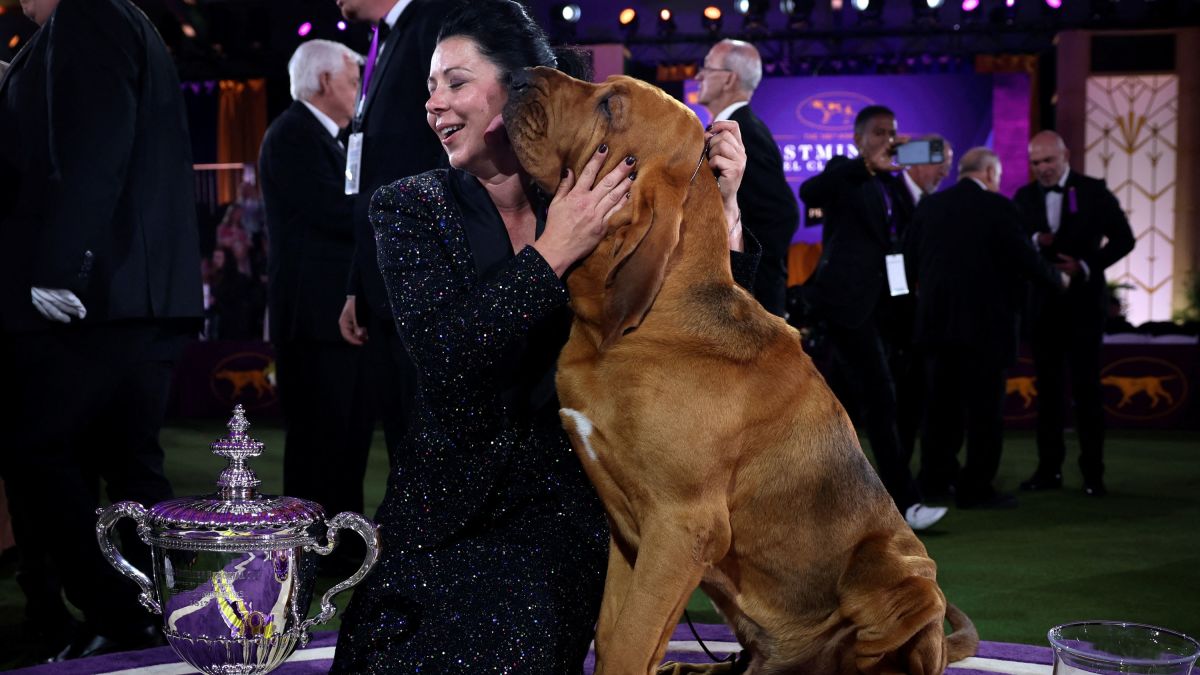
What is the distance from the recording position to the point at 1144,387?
10852 millimetres

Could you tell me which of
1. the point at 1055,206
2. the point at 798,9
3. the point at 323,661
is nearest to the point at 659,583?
the point at 323,661

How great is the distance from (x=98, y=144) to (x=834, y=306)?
3.92m

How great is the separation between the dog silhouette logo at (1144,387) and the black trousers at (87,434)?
9401 millimetres

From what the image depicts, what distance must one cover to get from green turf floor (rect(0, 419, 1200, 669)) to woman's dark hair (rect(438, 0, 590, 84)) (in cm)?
244

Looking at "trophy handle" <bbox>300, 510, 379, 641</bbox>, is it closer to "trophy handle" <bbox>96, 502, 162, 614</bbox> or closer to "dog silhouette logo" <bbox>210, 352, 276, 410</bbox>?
"trophy handle" <bbox>96, 502, 162, 614</bbox>

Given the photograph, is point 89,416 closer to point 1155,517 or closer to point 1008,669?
point 1008,669

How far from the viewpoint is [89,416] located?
3521 millimetres

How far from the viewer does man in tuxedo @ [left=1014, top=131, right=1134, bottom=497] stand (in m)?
7.58

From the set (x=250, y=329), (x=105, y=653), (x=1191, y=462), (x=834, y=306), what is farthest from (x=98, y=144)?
(x=250, y=329)

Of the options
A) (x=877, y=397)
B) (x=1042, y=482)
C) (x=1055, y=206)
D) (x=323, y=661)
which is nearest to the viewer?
(x=323, y=661)

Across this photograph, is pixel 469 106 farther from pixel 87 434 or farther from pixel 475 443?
pixel 87 434

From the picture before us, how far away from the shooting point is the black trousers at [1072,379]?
755cm

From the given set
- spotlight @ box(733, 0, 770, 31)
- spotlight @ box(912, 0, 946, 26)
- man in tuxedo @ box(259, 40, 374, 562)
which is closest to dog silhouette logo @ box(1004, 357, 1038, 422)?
spotlight @ box(912, 0, 946, 26)

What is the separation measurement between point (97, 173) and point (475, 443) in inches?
63.8
